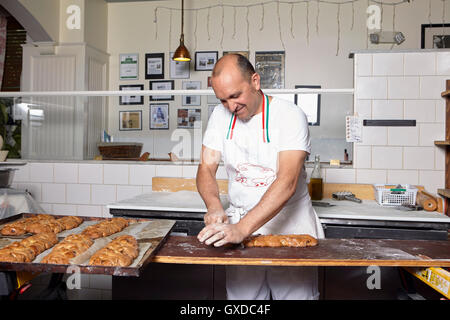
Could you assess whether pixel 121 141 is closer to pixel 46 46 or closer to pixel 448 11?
pixel 46 46

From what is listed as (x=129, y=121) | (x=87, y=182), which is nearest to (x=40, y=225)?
(x=87, y=182)

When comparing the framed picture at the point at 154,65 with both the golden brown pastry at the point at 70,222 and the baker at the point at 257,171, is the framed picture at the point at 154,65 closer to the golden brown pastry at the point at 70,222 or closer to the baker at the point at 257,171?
the baker at the point at 257,171

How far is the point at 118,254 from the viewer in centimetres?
123

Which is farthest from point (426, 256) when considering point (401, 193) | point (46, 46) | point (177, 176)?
point (46, 46)

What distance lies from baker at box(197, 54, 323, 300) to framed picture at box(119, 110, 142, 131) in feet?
4.42

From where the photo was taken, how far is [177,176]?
2982 mm

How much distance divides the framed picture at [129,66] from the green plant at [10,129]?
290cm

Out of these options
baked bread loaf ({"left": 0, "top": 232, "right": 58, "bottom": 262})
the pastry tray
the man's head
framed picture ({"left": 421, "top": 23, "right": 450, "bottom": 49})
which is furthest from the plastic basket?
framed picture ({"left": 421, "top": 23, "right": 450, "bottom": 49})

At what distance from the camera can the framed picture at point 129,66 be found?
5992 millimetres

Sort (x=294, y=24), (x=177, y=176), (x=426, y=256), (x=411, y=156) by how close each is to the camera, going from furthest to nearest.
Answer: (x=294, y=24) < (x=177, y=176) < (x=411, y=156) < (x=426, y=256)

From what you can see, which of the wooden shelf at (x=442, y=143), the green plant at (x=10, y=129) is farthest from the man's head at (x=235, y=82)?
the green plant at (x=10, y=129)

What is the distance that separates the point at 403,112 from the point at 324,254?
177 cm

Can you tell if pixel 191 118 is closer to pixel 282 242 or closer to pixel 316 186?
pixel 316 186

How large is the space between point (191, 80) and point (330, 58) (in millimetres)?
2041
